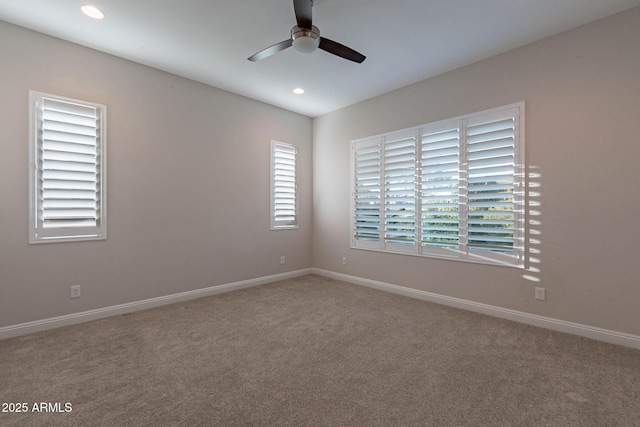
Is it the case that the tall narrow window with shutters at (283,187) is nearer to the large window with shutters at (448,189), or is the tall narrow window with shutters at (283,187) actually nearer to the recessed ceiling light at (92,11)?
the large window with shutters at (448,189)

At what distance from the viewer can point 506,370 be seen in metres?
2.17

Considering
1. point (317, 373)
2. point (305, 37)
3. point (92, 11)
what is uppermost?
point (92, 11)

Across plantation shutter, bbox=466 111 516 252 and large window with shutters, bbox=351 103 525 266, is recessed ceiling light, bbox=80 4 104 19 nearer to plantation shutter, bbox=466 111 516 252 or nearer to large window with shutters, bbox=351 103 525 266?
large window with shutters, bbox=351 103 525 266

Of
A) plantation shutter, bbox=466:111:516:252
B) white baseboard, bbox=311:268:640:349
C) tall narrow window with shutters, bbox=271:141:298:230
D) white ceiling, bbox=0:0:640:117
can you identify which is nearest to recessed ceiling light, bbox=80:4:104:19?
white ceiling, bbox=0:0:640:117

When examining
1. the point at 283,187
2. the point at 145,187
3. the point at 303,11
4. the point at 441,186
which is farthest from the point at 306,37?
the point at 283,187

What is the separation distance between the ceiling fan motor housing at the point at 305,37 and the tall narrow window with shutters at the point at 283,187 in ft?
8.10

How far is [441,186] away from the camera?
3645 millimetres

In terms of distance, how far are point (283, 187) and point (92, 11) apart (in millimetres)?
3070

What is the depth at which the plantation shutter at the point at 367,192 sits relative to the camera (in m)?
4.41

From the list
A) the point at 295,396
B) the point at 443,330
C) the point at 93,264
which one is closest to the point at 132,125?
the point at 93,264

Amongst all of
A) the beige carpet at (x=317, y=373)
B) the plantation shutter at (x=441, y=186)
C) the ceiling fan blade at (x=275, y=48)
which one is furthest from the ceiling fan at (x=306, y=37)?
the beige carpet at (x=317, y=373)

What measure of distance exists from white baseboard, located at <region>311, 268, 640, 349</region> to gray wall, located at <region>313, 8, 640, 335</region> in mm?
54

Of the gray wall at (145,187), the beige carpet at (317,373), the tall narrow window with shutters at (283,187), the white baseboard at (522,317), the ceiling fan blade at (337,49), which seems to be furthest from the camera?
the tall narrow window with shutters at (283,187)

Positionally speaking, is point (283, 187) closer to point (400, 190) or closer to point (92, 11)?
point (400, 190)
